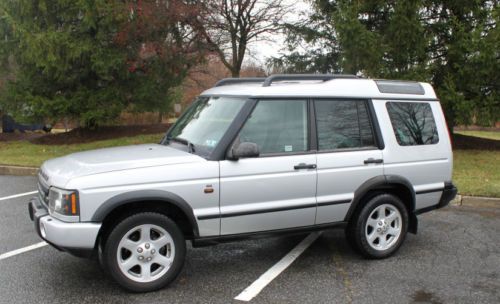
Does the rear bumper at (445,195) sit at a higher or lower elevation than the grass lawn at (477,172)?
higher

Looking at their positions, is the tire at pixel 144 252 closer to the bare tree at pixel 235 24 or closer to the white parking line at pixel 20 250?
the white parking line at pixel 20 250

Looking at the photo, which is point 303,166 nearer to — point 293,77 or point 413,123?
point 293,77

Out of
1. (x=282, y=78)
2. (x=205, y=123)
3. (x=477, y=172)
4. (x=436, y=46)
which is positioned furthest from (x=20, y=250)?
(x=436, y=46)

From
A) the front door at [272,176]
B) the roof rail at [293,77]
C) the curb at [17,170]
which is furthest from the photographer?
the curb at [17,170]

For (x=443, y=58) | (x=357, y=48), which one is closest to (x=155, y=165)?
(x=357, y=48)

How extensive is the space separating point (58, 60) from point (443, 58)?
1138cm

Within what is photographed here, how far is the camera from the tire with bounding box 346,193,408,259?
4914mm

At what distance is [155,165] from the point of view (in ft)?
13.4

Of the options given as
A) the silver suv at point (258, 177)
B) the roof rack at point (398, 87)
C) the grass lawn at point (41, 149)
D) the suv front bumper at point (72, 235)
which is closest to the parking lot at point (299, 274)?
the silver suv at point (258, 177)

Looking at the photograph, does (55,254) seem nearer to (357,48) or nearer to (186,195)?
(186,195)

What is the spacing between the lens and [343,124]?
16.0ft

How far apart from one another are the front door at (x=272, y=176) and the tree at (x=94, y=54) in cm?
1042

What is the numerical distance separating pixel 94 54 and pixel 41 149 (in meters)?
3.27

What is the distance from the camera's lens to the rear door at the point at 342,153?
4672mm
